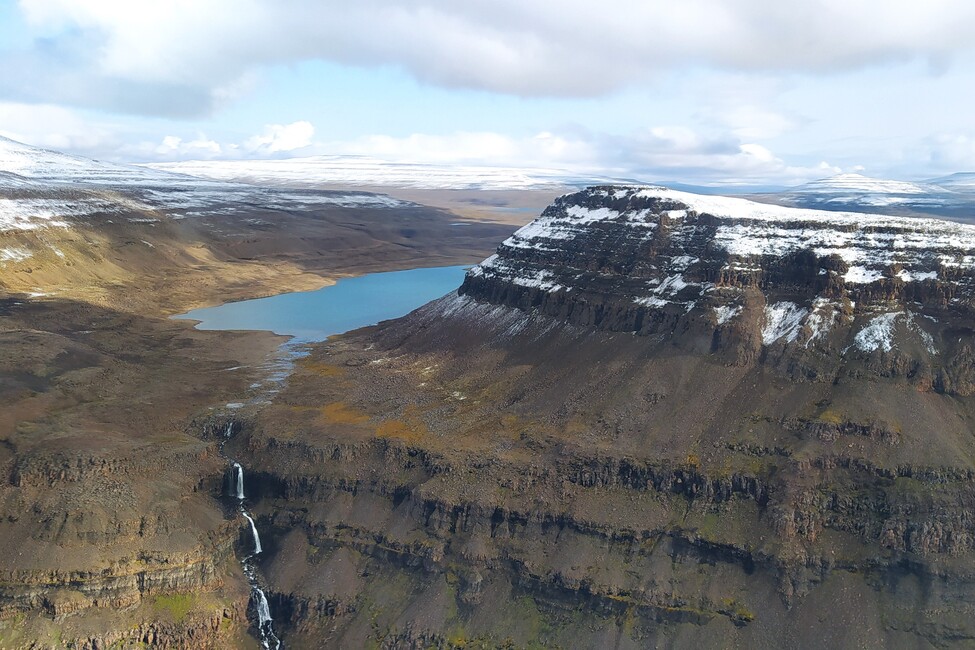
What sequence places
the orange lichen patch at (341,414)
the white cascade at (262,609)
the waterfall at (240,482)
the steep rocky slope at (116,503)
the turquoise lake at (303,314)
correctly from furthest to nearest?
the turquoise lake at (303,314)
the orange lichen patch at (341,414)
the waterfall at (240,482)
the white cascade at (262,609)
the steep rocky slope at (116,503)

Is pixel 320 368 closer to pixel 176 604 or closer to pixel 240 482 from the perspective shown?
pixel 240 482

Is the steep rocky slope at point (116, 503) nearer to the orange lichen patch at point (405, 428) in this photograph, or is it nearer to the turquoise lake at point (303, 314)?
the orange lichen patch at point (405, 428)

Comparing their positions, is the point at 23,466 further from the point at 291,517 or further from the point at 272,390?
the point at 272,390

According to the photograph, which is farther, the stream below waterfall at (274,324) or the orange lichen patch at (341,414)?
the orange lichen patch at (341,414)

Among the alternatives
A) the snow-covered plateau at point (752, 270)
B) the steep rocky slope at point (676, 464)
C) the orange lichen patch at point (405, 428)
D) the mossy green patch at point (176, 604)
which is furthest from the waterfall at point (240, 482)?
the snow-covered plateau at point (752, 270)

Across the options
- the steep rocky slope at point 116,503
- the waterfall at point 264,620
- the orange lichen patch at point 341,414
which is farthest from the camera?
the orange lichen patch at point 341,414

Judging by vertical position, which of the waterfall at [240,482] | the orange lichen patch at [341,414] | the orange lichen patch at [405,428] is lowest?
the waterfall at [240,482]
